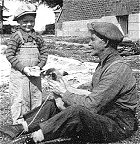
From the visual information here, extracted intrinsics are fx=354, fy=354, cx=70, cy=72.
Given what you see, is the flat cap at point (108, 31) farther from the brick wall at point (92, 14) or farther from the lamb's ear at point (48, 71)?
the brick wall at point (92, 14)

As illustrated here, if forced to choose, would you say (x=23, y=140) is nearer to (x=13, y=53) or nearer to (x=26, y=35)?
(x=13, y=53)

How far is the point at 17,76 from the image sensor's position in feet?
15.8

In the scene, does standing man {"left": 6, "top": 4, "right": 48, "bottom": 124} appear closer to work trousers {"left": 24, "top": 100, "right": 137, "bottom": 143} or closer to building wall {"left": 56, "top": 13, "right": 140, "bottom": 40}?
work trousers {"left": 24, "top": 100, "right": 137, "bottom": 143}

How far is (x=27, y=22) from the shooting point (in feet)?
16.0

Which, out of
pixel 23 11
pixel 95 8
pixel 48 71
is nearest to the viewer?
pixel 48 71

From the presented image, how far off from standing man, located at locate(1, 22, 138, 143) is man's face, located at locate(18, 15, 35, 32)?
1.16m

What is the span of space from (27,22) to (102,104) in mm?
1789

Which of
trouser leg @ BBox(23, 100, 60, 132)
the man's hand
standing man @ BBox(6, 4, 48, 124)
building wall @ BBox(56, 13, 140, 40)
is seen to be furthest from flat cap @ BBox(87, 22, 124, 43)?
building wall @ BBox(56, 13, 140, 40)

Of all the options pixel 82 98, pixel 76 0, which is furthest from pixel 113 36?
pixel 76 0

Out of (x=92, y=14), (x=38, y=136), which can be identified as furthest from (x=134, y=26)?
(x=38, y=136)

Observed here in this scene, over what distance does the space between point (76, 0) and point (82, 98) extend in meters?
19.2

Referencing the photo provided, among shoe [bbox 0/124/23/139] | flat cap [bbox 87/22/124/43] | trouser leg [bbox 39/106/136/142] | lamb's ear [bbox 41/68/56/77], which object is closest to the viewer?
trouser leg [bbox 39/106/136/142]

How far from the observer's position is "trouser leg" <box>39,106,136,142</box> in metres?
3.65

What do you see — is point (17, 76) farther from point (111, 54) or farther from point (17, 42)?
point (111, 54)
